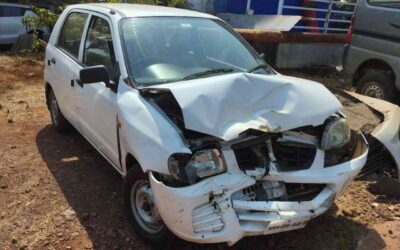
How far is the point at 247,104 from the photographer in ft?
10.4

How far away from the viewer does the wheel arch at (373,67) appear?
6.61 meters

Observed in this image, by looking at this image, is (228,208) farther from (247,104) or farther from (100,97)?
(100,97)

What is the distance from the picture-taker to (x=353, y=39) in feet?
23.1

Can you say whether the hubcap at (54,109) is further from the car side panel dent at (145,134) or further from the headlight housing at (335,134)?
the headlight housing at (335,134)

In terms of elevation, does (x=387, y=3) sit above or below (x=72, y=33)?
above

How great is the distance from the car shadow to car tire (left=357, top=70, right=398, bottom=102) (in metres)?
3.35

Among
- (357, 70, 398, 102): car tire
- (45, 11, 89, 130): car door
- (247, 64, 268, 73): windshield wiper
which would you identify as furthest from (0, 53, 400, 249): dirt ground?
(357, 70, 398, 102): car tire

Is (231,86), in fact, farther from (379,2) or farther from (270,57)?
(270,57)

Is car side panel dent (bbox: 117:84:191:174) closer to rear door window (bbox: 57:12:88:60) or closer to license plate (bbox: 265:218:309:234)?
license plate (bbox: 265:218:309:234)

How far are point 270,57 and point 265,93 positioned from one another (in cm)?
739

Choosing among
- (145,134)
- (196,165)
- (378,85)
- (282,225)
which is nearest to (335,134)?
(282,225)

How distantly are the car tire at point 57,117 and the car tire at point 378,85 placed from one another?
4.54m

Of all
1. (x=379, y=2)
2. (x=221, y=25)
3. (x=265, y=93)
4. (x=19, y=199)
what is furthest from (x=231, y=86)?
(x=379, y=2)

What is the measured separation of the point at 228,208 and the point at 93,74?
160cm
